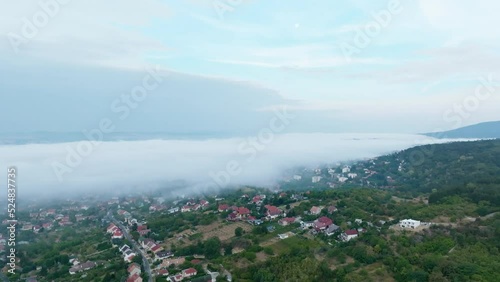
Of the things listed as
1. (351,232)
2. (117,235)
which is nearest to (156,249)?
(117,235)

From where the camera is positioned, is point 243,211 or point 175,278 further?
point 243,211

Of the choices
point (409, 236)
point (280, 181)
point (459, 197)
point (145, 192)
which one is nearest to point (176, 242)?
point (409, 236)

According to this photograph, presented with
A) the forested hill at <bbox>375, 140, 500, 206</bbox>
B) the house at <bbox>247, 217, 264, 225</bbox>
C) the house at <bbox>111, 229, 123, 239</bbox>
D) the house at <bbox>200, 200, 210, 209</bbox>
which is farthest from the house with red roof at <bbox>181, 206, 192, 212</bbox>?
the forested hill at <bbox>375, 140, 500, 206</bbox>

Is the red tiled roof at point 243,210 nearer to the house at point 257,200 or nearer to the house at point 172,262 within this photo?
the house at point 257,200

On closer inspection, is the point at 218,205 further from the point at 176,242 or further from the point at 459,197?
the point at 459,197

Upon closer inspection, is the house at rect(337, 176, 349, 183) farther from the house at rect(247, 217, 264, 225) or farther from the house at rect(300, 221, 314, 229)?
the house at rect(300, 221, 314, 229)

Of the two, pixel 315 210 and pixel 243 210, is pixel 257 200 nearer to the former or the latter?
pixel 243 210
